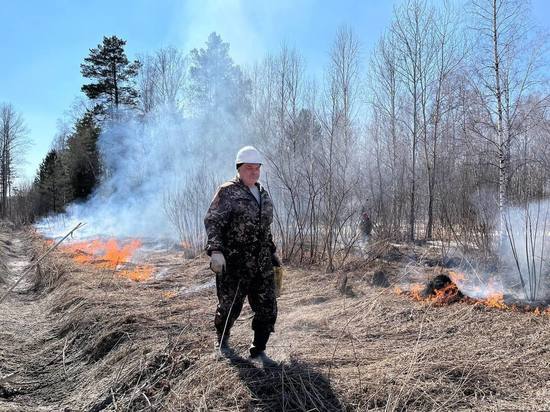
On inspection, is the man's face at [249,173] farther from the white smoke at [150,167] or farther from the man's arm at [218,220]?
the white smoke at [150,167]

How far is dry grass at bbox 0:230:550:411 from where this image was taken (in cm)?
286

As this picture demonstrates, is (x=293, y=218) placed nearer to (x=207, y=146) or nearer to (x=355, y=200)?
(x=355, y=200)

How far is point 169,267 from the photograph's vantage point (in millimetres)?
9930

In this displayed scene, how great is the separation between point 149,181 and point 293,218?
10905mm

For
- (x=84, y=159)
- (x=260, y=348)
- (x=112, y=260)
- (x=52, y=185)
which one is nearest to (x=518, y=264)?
(x=260, y=348)

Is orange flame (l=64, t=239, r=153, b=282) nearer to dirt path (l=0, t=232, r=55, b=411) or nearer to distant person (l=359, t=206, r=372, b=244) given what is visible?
dirt path (l=0, t=232, r=55, b=411)

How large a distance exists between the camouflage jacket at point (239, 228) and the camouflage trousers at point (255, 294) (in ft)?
0.23

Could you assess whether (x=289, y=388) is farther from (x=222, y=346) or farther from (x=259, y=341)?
(x=222, y=346)

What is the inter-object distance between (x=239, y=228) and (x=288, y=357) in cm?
119

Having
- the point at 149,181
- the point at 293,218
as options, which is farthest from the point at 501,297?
the point at 149,181

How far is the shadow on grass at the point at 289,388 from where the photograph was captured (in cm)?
279

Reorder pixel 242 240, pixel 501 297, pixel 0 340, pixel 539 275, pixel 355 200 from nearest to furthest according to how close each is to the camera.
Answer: pixel 242 240
pixel 0 340
pixel 501 297
pixel 539 275
pixel 355 200

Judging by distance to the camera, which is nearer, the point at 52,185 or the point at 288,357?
the point at 288,357

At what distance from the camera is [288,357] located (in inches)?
137
